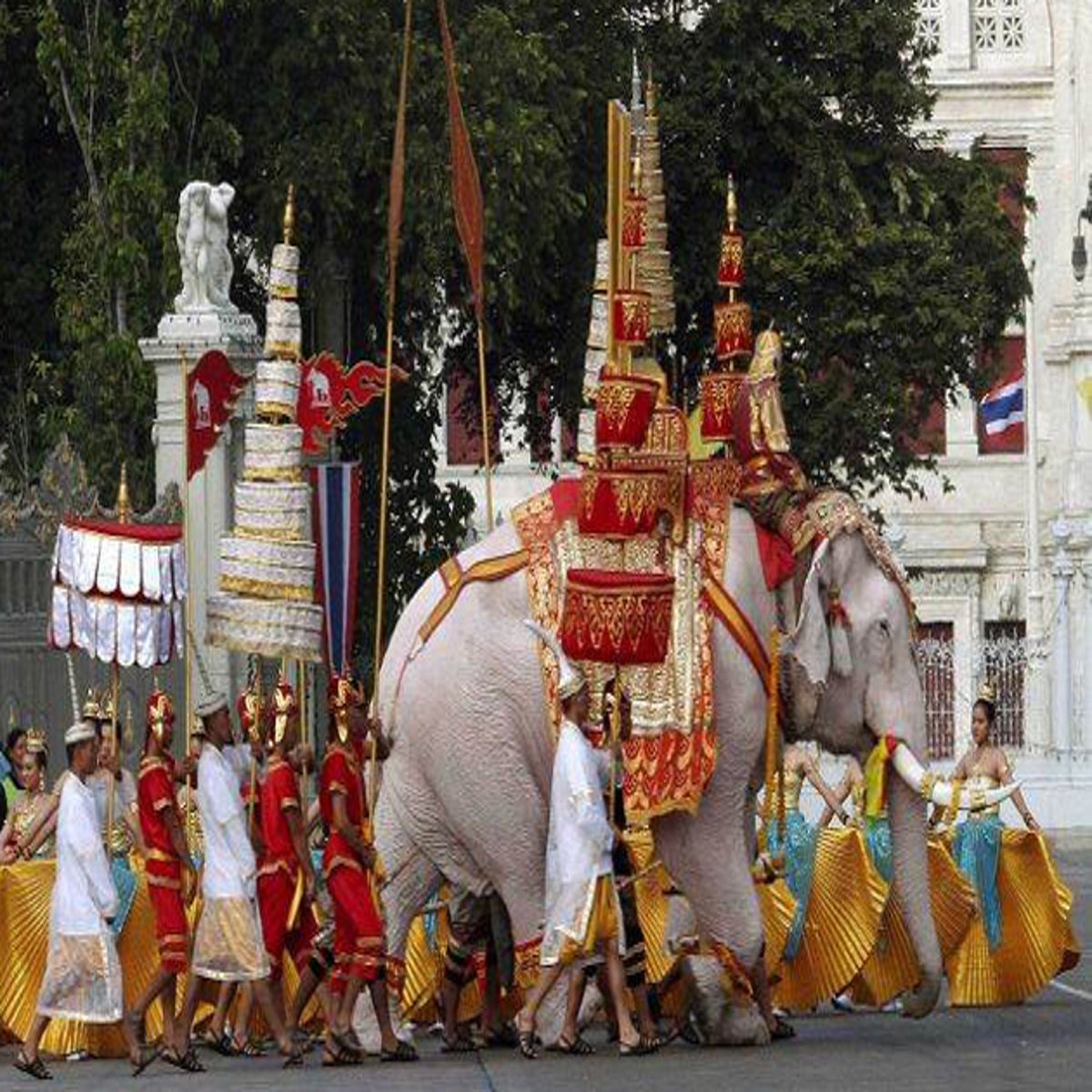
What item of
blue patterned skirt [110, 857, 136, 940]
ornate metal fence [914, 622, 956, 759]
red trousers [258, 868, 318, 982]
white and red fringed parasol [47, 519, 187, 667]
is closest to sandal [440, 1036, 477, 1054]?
red trousers [258, 868, 318, 982]

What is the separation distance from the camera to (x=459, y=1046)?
18297 millimetres

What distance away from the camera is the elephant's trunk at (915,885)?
1767 cm

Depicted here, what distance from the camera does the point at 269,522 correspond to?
18.8m

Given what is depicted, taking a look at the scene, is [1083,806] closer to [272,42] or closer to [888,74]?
[888,74]

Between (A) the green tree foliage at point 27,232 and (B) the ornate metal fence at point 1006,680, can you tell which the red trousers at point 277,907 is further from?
(B) the ornate metal fence at point 1006,680

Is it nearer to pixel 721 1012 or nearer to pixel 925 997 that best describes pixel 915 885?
pixel 925 997

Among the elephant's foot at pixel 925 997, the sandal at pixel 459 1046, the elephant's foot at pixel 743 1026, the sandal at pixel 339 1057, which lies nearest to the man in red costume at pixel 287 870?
the sandal at pixel 339 1057

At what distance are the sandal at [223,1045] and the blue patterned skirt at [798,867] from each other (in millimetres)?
2379

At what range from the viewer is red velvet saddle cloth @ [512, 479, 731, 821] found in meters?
17.9

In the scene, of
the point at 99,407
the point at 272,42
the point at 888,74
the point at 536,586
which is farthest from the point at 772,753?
the point at 888,74

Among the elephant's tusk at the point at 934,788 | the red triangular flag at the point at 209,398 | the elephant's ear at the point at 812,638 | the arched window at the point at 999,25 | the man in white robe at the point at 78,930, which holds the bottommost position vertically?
the man in white robe at the point at 78,930

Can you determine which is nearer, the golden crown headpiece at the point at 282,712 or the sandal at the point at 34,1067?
the sandal at the point at 34,1067

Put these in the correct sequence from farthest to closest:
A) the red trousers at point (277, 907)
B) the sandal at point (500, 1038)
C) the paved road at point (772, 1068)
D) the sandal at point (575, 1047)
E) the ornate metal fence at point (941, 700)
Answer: the ornate metal fence at point (941, 700) < the sandal at point (500, 1038) < the red trousers at point (277, 907) < the sandal at point (575, 1047) < the paved road at point (772, 1068)

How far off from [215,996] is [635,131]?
13.1ft
